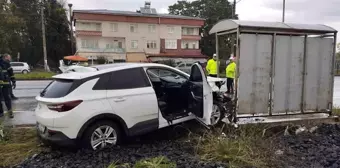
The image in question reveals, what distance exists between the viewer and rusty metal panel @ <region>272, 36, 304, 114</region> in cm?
716

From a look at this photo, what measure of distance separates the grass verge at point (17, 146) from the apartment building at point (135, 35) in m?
41.8

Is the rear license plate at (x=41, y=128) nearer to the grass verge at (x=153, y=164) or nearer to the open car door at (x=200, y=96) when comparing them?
the grass verge at (x=153, y=164)

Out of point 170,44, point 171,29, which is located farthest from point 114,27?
point 170,44

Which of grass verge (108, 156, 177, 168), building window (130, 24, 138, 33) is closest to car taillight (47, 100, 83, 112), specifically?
grass verge (108, 156, 177, 168)

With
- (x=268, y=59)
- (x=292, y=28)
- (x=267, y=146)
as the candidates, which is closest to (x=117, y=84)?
(x=267, y=146)

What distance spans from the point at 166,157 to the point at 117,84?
167cm

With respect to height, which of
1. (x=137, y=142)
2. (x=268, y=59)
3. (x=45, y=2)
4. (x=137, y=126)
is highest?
(x=45, y=2)

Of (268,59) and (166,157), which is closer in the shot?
(166,157)

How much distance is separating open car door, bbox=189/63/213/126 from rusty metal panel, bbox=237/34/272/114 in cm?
120

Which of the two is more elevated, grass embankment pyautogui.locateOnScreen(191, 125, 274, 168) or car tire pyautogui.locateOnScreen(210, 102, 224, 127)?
car tire pyautogui.locateOnScreen(210, 102, 224, 127)

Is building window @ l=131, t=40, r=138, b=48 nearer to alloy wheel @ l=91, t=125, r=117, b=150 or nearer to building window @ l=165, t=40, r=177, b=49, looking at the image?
building window @ l=165, t=40, r=177, b=49

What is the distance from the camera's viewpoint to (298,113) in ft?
24.3

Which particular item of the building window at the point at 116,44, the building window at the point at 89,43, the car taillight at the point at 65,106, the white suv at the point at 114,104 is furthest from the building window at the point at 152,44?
the car taillight at the point at 65,106

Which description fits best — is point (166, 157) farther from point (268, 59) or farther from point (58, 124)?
point (268, 59)
